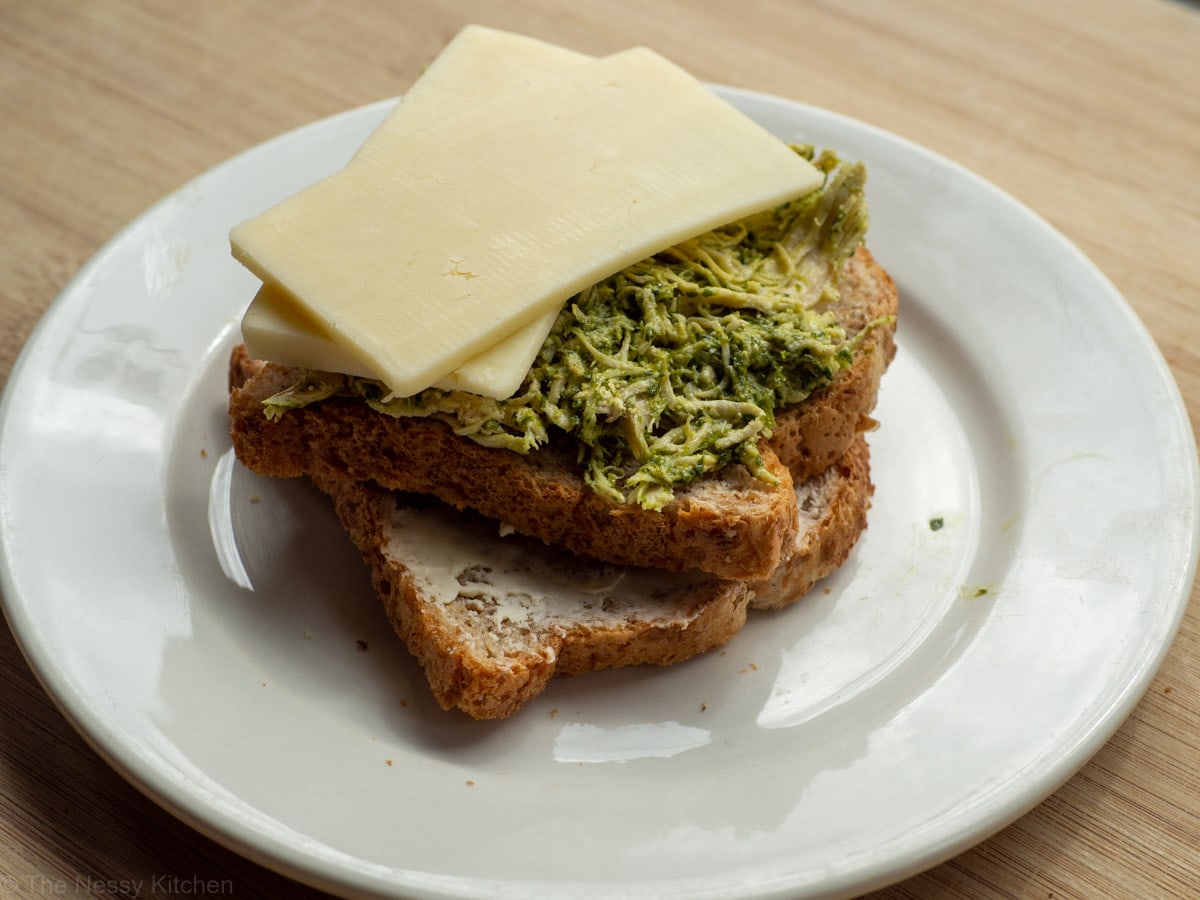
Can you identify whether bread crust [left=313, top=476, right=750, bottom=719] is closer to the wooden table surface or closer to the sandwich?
the sandwich

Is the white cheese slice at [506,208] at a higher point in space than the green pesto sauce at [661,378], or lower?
higher

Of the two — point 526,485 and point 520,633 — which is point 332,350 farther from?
point 520,633

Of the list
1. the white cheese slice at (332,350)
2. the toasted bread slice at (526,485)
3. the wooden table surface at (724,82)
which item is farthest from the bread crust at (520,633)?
the wooden table surface at (724,82)

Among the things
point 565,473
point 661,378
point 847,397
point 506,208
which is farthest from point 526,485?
point 847,397

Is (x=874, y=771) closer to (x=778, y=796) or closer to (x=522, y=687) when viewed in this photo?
(x=778, y=796)

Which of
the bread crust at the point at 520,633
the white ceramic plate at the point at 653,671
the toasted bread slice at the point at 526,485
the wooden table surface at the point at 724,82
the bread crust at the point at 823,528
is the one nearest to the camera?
the white ceramic plate at the point at 653,671

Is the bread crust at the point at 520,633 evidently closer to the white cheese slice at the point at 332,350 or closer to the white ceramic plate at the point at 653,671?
the white ceramic plate at the point at 653,671

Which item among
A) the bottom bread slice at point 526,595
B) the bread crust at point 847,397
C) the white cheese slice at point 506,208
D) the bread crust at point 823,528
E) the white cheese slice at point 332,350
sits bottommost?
the bottom bread slice at point 526,595

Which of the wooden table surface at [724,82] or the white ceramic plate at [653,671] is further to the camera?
the wooden table surface at [724,82]
